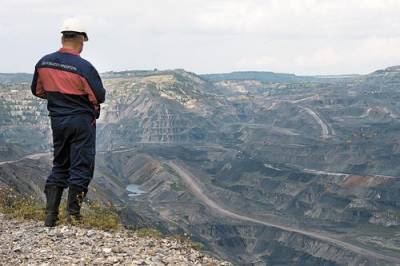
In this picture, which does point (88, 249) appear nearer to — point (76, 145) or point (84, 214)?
point (76, 145)

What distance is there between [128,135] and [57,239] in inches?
7038

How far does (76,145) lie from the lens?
7500 millimetres

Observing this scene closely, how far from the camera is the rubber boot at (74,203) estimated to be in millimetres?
7598

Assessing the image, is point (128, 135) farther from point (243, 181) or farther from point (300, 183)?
point (300, 183)

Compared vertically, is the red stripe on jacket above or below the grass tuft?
above

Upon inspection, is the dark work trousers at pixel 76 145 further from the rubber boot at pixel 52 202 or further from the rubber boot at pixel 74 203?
the rubber boot at pixel 52 202

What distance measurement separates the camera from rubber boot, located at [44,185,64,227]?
777cm

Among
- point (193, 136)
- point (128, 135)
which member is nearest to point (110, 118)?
point (128, 135)

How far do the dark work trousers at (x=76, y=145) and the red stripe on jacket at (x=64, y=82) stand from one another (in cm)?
30

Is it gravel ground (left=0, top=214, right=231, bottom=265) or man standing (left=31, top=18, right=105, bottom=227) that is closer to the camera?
gravel ground (left=0, top=214, right=231, bottom=265)

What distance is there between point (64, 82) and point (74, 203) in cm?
158

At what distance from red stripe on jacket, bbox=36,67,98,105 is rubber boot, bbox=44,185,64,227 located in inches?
50.0

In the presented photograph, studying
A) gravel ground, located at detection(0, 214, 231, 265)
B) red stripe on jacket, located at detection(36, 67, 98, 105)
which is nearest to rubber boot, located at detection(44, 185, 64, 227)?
gravel ground, located at detection(0, 214, 231, 265)

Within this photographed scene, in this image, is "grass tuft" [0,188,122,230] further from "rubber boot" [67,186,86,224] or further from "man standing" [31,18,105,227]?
"man standing" [31,18,105,227]
